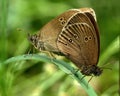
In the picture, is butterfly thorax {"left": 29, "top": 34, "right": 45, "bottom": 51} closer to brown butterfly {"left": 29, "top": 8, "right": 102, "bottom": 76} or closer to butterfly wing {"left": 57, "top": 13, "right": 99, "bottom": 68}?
brown butterfly {"left": 29, "top": 8, "right": 102, "bottom": 76}

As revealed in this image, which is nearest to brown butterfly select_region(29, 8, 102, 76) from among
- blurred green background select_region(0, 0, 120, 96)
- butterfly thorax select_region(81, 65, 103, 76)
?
butterfly thorax select_region(81, 65, 103, 76)

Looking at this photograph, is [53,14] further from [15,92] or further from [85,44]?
[85,44]

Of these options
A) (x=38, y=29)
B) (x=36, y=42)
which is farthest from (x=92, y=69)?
(x=38, y=29)

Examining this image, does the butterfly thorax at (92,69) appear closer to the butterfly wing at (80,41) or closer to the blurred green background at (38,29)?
the butterfly wing at (80,41)

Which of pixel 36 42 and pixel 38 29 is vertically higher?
pixel 36 42

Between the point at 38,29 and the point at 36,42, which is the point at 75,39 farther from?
the point at 38,29

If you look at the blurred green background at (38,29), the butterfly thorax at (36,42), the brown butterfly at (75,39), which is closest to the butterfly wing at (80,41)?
the brown butterfly at (75,39)
